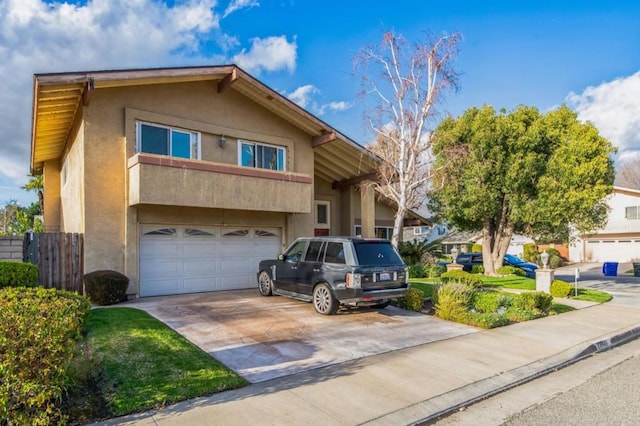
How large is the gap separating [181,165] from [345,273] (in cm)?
611

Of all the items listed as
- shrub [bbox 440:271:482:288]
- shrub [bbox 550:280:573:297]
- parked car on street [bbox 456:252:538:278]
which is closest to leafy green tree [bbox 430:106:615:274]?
parked car on street [bbox 456:252:538:278]

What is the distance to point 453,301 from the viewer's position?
10.7 m

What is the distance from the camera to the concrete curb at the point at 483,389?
16.3 feet

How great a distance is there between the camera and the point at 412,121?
17.2 meters

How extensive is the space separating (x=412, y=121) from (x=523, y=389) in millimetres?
12739

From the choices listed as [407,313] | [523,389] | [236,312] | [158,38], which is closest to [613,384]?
[523,389]

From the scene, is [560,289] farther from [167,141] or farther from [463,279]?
[167,141]

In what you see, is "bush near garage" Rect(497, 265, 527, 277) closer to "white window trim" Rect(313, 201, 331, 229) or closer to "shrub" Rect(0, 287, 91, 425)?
"white window trim" Rect(313, 201, 331, 229)

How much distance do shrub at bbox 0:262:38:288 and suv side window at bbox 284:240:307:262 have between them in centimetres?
619

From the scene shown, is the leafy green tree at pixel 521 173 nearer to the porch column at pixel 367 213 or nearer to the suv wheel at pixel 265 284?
the porch column at pixel 367 213

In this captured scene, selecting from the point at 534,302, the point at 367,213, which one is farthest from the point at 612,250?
the point at 534,302

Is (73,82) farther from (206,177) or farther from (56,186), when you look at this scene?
(56,186)

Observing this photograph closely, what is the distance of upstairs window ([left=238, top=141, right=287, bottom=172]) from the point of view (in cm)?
1552

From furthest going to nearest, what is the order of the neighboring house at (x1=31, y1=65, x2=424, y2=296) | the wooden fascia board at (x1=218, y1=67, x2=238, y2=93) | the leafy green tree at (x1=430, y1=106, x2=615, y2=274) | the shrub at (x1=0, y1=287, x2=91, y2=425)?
the leafy green tree at (x1=430, y1=106, x2=615, y2=274) < the wooden fascia board at (x1=218, y1=67, x2=238, y2=93) < the neighboring house at (x1=31, y1=65, x2=424, y2=296) < the shrub at (x1=0, y1=287, x2=91, y2=425)
